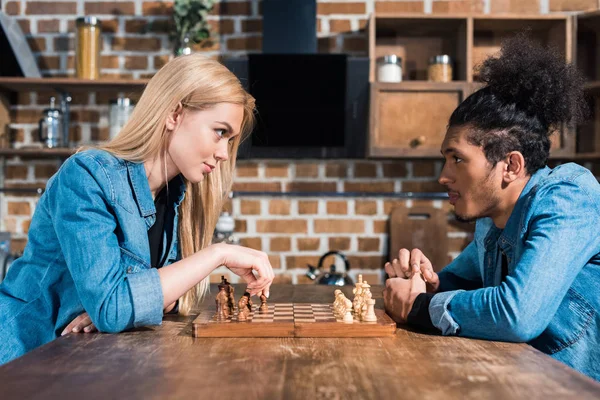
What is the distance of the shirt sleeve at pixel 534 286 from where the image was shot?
1.31m

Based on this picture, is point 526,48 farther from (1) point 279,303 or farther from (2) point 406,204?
(2) point 406,204

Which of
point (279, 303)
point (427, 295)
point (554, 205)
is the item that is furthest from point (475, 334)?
point (279, 303)

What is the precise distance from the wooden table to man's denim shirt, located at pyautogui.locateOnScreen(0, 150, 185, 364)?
67 mm

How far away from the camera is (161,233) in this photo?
1786 millimetres

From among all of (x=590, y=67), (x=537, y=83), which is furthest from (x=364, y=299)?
(x=590, y=67)

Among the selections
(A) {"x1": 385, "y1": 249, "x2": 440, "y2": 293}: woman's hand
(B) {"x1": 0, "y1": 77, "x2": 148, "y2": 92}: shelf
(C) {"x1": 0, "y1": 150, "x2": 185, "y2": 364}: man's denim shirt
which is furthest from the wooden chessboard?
(B) {"x1": 0, "y1": 77, "x2": 148, "y2": 92}: shelf

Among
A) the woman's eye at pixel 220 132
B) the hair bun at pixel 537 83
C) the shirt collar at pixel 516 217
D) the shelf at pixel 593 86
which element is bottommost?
the shirt collar at pixel 516 217

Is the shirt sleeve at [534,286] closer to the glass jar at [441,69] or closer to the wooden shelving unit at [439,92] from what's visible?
the wooden shelving unit at [439,92]

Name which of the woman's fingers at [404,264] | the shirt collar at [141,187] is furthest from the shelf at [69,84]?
the woman's fingers at [404,264]

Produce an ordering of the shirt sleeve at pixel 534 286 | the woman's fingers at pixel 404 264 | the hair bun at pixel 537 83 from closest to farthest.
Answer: the shirt sleeve at pixel 534 286 < the hair bun at pixel 537 83 < the woman's fingers at pixel 404 264

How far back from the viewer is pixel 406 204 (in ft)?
11.8

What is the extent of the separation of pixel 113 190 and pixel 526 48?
1033mm

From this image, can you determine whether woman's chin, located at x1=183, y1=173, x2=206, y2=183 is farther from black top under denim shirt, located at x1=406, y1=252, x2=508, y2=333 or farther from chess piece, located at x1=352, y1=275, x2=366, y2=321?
black top under denim shirt, located at x1=406, y1=252, x2=508, y2=333

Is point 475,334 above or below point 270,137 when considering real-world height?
below
